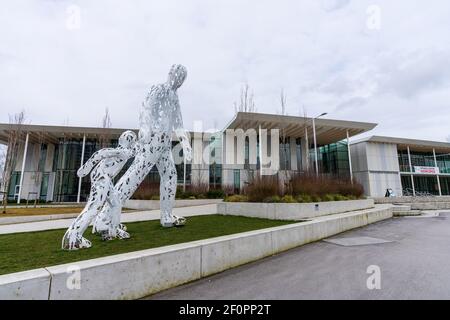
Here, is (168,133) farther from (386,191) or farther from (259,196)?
(386,191)

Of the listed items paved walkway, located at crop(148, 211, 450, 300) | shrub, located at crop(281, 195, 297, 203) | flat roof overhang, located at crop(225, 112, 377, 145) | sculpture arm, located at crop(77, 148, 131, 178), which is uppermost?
flat roof overhang, located at crop(225, 112, 377, 145)

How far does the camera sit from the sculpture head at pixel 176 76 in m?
6.12

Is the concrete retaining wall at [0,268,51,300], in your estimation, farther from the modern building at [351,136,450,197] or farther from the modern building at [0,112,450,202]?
the modern building at [351,136,450,197]

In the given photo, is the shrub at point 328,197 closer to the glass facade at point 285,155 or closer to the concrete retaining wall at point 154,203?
the concrete retaining wall at point 154,203

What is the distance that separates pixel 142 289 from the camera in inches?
119

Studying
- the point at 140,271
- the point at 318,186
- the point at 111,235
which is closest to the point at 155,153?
the point at 111,235

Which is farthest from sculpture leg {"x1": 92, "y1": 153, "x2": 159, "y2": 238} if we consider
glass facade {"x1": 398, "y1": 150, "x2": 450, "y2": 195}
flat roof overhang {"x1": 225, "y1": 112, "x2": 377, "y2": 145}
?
glass facade {"x1": 398, "y1": 150, "x2": 450, "y2": 195}

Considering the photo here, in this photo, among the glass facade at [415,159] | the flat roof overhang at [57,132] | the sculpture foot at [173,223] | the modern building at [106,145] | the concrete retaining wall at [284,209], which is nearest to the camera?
the sculpture foot at [173,223]

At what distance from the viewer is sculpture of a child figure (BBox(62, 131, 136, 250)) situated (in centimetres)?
401

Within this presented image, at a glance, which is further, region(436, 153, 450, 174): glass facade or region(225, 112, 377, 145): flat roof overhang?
region(436, 153, 450, 174): glass facade

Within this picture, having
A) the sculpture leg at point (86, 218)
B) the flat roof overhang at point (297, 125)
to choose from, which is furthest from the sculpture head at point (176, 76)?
the flat roof overhang at point (297, 125)

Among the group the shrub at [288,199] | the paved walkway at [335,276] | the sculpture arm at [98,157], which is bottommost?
the paved walkway at [335,276]

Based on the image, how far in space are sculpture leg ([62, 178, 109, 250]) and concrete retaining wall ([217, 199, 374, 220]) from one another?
5.93 meters

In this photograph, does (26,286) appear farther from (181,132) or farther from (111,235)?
(181,132)
